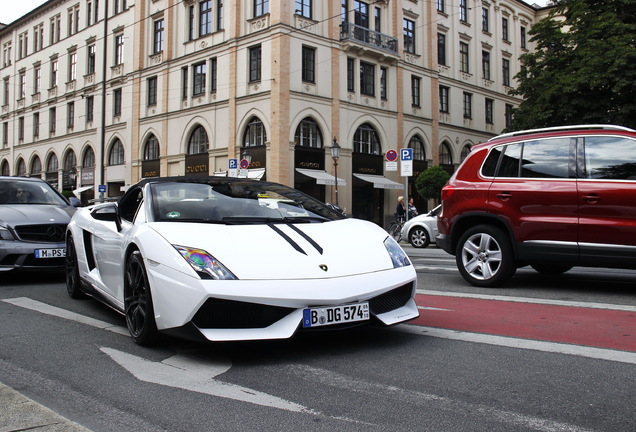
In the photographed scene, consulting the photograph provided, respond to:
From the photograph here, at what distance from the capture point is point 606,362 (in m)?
3.73

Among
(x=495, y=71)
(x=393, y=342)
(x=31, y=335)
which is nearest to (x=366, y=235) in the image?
(x=393, y=342)

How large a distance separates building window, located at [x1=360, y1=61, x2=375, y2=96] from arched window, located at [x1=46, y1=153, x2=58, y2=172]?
28.3 metres

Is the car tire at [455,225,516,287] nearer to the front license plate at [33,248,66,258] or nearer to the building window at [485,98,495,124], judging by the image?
the front license plate at [33,248,66,258]

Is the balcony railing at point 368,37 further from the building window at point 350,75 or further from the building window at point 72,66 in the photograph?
the building window at point 72,66

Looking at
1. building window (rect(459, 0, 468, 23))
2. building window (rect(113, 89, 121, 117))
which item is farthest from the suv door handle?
building window (rect(113, 89, 121, 117))

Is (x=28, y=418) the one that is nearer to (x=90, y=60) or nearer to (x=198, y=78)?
(x=198, y=78)

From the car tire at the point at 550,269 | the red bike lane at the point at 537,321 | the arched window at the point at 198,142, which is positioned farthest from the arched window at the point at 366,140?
the red bike lane at the point at 537,321

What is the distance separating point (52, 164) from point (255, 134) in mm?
25768

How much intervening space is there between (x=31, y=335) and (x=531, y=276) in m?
6.50

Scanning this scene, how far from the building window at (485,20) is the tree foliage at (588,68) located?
733 inches

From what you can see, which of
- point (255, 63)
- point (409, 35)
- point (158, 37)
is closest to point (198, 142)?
point (255, 63)

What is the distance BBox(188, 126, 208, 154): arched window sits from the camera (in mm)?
35188

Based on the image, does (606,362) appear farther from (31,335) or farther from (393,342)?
(31,335)

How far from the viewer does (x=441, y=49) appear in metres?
40.4
